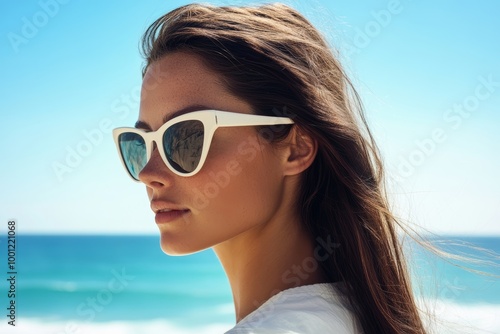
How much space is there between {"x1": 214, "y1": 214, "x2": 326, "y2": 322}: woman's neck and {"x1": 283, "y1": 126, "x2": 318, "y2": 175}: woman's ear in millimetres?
163

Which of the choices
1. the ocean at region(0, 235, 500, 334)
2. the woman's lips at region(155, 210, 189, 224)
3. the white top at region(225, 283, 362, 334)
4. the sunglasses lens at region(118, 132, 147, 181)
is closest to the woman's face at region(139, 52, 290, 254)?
the woman's lips at region(155, 210, 189, 224)

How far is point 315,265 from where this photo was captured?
1.94 m

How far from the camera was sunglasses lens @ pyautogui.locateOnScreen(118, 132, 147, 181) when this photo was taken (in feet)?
7.14

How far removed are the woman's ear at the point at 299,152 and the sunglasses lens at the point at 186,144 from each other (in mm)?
261

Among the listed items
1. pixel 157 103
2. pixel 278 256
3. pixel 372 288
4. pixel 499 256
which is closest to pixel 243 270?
pixel 278 256

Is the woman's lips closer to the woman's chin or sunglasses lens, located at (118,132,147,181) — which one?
the woman's chin

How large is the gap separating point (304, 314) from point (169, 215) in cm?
59

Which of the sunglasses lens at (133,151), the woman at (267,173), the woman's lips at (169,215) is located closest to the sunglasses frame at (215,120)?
the woman at (267,173)

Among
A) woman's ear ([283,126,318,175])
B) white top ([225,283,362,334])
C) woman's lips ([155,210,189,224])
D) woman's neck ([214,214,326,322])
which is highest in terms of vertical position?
woman's ear ([283,126,318,175])

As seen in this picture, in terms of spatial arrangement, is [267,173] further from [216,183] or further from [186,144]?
[186,144]

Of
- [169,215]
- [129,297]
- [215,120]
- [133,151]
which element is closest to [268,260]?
[169,215]

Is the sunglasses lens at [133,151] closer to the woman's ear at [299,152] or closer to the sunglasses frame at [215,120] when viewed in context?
the sunglasses frame at [215,120]

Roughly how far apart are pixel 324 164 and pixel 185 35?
0.58 metres

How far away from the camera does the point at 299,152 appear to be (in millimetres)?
1983
